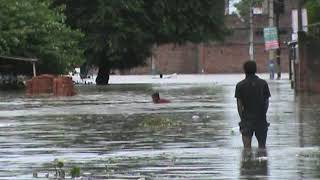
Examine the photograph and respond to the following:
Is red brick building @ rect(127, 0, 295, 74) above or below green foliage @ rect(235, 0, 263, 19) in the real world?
below

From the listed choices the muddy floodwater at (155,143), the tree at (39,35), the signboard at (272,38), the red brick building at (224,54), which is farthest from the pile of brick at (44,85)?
the red brick building at (224,54)

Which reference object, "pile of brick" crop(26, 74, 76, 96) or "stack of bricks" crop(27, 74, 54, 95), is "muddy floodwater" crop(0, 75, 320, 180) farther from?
"stack of bricks" crop(27, 74, 54, 95)

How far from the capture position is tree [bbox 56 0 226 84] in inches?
2335

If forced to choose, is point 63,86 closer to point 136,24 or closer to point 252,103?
point 136,24

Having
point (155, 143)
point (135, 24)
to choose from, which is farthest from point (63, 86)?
point (155, 143)

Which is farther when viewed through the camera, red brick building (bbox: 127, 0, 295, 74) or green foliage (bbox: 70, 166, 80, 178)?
red brick building (bbox: 127, 0, 295, 74)

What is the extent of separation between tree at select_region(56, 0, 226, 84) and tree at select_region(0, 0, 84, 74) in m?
4.57

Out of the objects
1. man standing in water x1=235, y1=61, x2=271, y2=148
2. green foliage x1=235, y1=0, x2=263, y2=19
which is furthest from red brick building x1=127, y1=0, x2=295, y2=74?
man standing in water x1=235, y1=61, x2=271, y2=148

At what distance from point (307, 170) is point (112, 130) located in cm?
885

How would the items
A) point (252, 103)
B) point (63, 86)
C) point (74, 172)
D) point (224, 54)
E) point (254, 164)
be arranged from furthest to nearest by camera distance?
point (224, 54), point (63, 86), point (252, 103), point (254, 164), point (74, 172)

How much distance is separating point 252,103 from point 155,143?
2.58 meters

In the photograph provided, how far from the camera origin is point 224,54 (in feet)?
353

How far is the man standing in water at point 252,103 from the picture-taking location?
16.1 meters

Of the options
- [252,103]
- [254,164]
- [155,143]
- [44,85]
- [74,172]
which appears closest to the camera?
[74,172]
